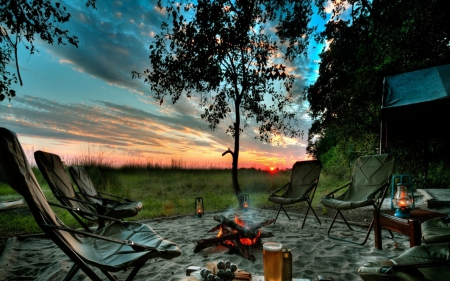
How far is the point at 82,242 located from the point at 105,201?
4.74 feet

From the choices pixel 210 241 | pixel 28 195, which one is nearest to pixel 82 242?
pixel 28 195

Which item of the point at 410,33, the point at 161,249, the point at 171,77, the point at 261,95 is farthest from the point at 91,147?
the point at 410,33

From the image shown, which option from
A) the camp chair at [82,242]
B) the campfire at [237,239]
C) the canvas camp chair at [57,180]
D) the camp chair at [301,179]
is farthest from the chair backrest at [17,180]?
the camp chair at [301,179]

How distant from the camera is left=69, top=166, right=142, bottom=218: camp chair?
2.96 m

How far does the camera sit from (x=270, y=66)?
5605 millimetres

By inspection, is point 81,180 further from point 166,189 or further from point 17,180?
point 166,189

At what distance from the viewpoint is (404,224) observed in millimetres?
2320

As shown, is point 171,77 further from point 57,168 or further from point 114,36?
point 57,168

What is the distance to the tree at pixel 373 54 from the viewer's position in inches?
218

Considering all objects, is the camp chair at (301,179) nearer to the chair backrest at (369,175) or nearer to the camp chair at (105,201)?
the chair backrest at (369,175)

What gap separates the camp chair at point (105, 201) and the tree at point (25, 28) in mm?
1519

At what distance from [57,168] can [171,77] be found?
3.14m

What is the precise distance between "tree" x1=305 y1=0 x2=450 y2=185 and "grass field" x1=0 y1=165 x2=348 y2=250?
7.64 feet

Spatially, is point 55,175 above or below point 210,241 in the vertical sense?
above
